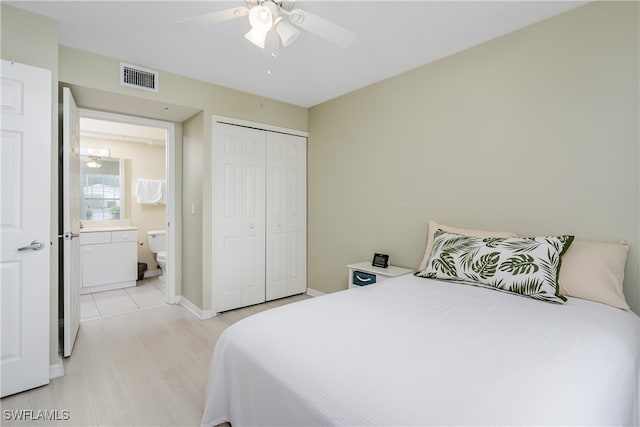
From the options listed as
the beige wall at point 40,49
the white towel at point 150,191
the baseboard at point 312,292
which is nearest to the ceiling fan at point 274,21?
the beige wall at point 40,49

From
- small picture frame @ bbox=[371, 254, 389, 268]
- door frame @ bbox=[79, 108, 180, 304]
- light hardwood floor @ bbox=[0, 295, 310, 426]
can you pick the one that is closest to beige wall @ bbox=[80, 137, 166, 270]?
door frame @ bbox=[79, 108, 180, 304]

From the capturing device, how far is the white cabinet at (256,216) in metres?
3.38

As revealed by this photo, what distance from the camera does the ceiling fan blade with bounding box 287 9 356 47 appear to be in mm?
1731

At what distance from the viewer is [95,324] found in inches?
122

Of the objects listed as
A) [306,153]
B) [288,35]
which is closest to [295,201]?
[306,153]

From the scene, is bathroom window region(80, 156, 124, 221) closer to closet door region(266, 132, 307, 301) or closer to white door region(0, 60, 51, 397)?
Result: closet door region(266, 132, 307, 301)

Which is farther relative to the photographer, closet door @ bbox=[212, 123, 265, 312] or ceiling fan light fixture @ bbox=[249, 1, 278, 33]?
closet door @ bbox=[212, 123, 265, 312]

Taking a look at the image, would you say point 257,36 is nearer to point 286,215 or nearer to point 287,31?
point 287,31

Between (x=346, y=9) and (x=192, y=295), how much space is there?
3170mm

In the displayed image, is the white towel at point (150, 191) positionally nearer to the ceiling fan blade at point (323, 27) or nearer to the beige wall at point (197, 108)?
the beige wall at point (197, 108)

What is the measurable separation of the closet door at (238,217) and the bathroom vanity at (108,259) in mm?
1884

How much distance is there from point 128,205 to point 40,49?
3254 mm

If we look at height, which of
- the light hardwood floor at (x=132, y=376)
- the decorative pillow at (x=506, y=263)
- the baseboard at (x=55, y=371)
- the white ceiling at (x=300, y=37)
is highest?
the white ceiling at (x=300, y=37)

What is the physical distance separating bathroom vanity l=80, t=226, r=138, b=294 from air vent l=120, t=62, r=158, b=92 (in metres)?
2.38
